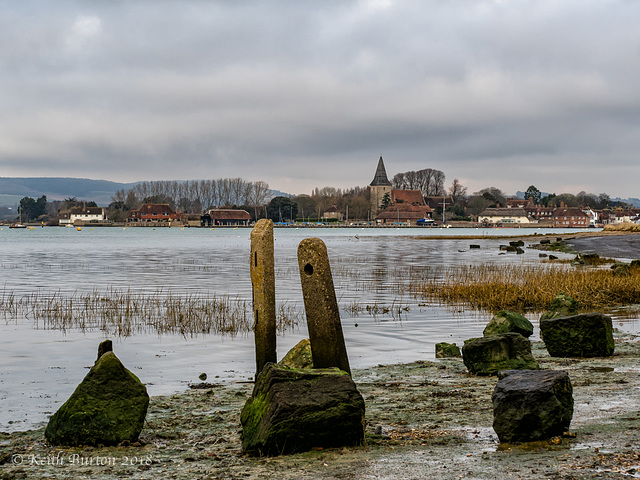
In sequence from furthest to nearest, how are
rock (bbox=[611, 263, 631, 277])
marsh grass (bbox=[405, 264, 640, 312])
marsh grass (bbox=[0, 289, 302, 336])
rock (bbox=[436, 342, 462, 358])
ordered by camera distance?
rock (bbox=[611, 263, 631, 277])
marsh grass (bbox=[405, 264, 640, 312])
marsh grass (bbox=[0, 289, 302, 336])
rock (bbox=[436, 342, 462, 358])

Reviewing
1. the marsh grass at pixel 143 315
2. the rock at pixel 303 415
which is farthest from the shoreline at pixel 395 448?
the marsh grass at pixel 143 315

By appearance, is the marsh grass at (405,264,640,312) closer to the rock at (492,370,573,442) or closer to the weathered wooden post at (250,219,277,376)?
the weathered wooden post at (250,219,277,376)

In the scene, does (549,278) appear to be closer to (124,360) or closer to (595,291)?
(595,291)

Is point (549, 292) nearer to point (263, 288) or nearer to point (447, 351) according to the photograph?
point (447, 351)

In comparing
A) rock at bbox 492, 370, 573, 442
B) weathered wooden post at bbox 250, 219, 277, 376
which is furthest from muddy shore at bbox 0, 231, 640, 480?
weathered wooden post at bbox 250, 219, 277, 376

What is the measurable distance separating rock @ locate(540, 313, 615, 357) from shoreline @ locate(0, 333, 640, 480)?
2256 mm

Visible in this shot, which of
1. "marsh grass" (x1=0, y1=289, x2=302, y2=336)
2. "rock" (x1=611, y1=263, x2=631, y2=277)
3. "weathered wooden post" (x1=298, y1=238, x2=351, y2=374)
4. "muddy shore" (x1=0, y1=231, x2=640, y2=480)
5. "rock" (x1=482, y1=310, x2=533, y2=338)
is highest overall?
"weathered wooden post" (x1=298, y1=238, x2=351, y2=374)

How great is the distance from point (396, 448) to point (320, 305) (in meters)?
2.32

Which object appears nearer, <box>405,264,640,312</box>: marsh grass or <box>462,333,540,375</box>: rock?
<box>462,333,540,375</box>: rock

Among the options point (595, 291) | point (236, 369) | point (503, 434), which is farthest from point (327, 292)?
point (595, 291)

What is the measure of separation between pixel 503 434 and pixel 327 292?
9.43 ft

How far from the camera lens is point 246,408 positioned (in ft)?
25.3

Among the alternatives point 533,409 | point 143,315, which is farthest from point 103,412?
point 143,315

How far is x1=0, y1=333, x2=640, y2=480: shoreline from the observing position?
6.38m
